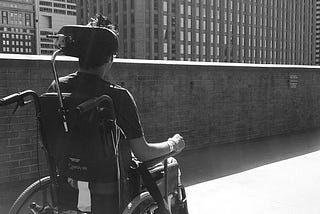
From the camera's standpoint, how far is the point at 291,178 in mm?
6551

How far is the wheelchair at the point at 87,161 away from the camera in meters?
2.29

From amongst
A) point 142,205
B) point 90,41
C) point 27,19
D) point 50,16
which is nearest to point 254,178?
point 142,205

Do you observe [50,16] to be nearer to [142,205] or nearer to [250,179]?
[250,179]

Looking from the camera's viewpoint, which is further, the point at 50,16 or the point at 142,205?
the point at 50,16

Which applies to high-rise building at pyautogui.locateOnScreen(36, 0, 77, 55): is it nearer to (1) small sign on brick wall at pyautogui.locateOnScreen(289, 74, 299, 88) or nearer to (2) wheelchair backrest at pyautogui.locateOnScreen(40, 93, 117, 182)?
(1) small sign on brick wall at pyautogui.locateOnScreen(289, 74, 299, 88)

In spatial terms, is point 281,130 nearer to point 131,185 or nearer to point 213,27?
point 131,185

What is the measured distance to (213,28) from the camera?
110 meters

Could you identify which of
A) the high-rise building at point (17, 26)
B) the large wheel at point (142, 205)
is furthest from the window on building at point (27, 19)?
the large wheel at point (142, 205)

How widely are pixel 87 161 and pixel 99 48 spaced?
26.7 inches

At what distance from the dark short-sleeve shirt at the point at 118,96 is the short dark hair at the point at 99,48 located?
0.09 meters

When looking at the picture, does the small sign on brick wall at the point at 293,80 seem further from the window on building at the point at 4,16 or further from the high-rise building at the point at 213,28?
the window on building at the point at 4,16

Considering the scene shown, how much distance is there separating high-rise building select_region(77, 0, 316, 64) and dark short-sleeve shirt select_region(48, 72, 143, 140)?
3289 inches

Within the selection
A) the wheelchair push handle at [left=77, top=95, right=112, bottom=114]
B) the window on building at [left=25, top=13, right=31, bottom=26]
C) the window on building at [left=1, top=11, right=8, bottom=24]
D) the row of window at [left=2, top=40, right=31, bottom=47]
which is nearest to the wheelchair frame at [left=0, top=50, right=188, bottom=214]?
the wheelchair push handle at [left=77, top=95, right=112, bottom=114]

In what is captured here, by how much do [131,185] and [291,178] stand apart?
4552 mm
